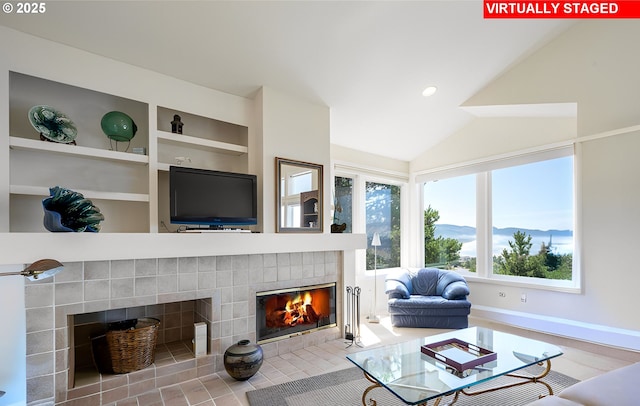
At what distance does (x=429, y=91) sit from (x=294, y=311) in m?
3.00

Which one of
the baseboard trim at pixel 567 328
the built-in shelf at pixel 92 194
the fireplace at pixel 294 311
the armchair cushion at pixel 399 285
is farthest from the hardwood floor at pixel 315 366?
the built-in shelf at pixel 92 194

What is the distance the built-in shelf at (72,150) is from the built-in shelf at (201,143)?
29 cm

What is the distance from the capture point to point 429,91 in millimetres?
3814

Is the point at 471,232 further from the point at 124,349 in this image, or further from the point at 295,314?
the point at 124,349

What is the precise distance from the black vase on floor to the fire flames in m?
0.58

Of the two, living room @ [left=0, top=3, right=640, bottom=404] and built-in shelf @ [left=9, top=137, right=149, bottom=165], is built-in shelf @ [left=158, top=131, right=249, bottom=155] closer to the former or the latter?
living room @ [left=0, top=3, right=640, bottom=404]

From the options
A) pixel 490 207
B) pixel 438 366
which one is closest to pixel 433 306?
pixel 490 207

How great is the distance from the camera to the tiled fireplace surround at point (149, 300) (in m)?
2.13

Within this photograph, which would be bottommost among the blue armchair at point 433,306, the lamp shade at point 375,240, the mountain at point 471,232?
the blue armchair at point 433,306

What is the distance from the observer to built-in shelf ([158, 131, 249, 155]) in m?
2.91

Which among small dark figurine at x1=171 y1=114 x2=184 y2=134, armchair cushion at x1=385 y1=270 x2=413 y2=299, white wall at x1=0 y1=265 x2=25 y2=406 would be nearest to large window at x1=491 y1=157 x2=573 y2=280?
armchair cushion at x1=385 y1=270 x2=413 y2=299

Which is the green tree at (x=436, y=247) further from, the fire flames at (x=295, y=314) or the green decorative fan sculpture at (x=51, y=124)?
the green decorative fan sculpture at (x=51, y=124)

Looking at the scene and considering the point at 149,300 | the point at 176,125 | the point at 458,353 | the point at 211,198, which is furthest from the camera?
the point at 176,125

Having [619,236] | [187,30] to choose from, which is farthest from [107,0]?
[619,236]
